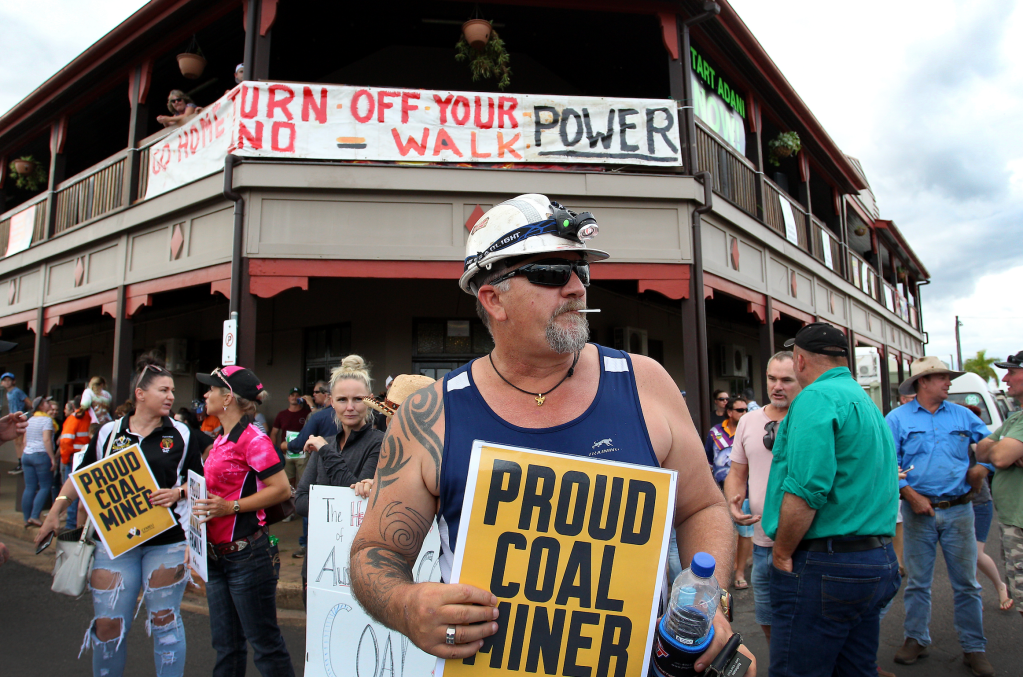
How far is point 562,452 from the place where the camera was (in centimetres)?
170

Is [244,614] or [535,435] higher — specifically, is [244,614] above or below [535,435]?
below

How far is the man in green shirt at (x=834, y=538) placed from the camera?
2705 millimetres

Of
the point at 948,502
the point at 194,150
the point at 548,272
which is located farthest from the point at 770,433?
the point at 194,150

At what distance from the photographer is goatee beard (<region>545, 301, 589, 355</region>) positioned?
1806mm

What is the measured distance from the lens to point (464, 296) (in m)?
9.52

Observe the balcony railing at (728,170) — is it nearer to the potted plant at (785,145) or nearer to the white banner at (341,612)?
the potted plant at (785,145)

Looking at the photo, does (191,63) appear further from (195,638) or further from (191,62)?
(195,638)

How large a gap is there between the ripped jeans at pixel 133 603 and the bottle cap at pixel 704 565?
10.3ft

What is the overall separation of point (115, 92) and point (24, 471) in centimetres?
652

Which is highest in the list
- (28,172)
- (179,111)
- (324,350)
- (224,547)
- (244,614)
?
(28,172)

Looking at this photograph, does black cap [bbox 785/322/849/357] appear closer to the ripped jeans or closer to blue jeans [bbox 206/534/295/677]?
blue jeans [bbox 206/534/295/677]

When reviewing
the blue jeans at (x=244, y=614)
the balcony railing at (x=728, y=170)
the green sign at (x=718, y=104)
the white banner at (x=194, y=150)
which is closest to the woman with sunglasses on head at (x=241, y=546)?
the blue jeans at (x=244, y=614)

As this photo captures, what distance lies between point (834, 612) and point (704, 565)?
1.70 metres

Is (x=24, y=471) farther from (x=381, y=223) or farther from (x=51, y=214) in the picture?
(x=381, y=223)
